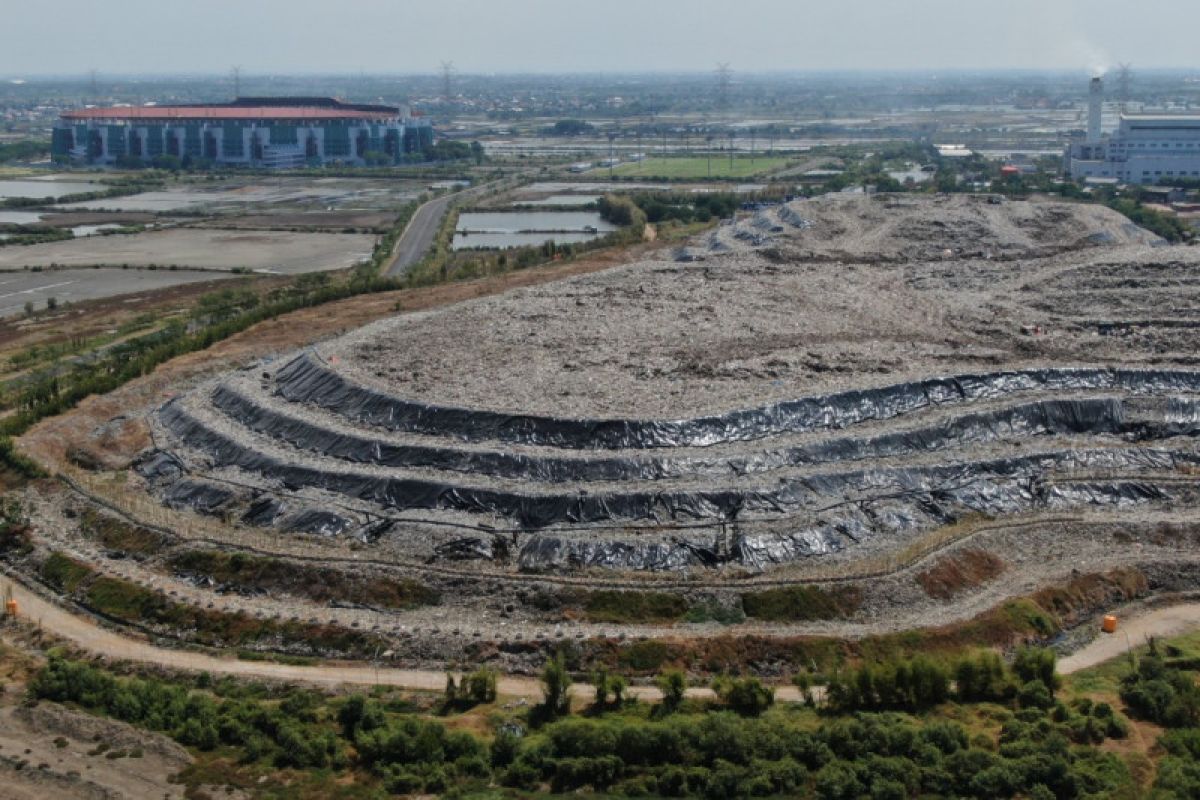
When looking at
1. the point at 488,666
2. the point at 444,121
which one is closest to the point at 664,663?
the point at 488,666

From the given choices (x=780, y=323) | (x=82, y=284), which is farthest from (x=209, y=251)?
(x=780, y=323)

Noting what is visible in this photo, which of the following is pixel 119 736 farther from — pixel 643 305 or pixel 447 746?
pixel 643 305

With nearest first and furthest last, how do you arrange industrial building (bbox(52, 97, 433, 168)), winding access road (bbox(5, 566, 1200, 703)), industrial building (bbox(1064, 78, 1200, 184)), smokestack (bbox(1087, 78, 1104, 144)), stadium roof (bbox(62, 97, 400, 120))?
winding access road (bbox(5, 566, 1200, 703)) → industrial building (bbox(1064, 78, 1200, 184)) → smokestack (bbox(1087, 78, 1104, 144)) → industrial building (bbox(52, 97, 433, 168)) → stadium roof (bbox(62, 97, 400, 120))

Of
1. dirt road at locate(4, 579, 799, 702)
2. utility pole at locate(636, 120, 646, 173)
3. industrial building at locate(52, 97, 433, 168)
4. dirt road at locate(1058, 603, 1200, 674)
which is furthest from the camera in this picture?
industrial building at locate(52, 97, 433, 168)

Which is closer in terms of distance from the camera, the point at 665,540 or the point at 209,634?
the point at 209,634

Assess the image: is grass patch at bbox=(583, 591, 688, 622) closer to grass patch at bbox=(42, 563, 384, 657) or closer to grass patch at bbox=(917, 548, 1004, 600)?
grass patch at bbox=(42, 563, 384, 657)

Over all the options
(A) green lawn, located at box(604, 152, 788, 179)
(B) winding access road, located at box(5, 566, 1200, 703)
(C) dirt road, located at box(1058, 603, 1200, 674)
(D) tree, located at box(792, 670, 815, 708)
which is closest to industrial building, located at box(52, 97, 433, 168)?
(A) green lawn, located at box(604, 152, 788, 179)
